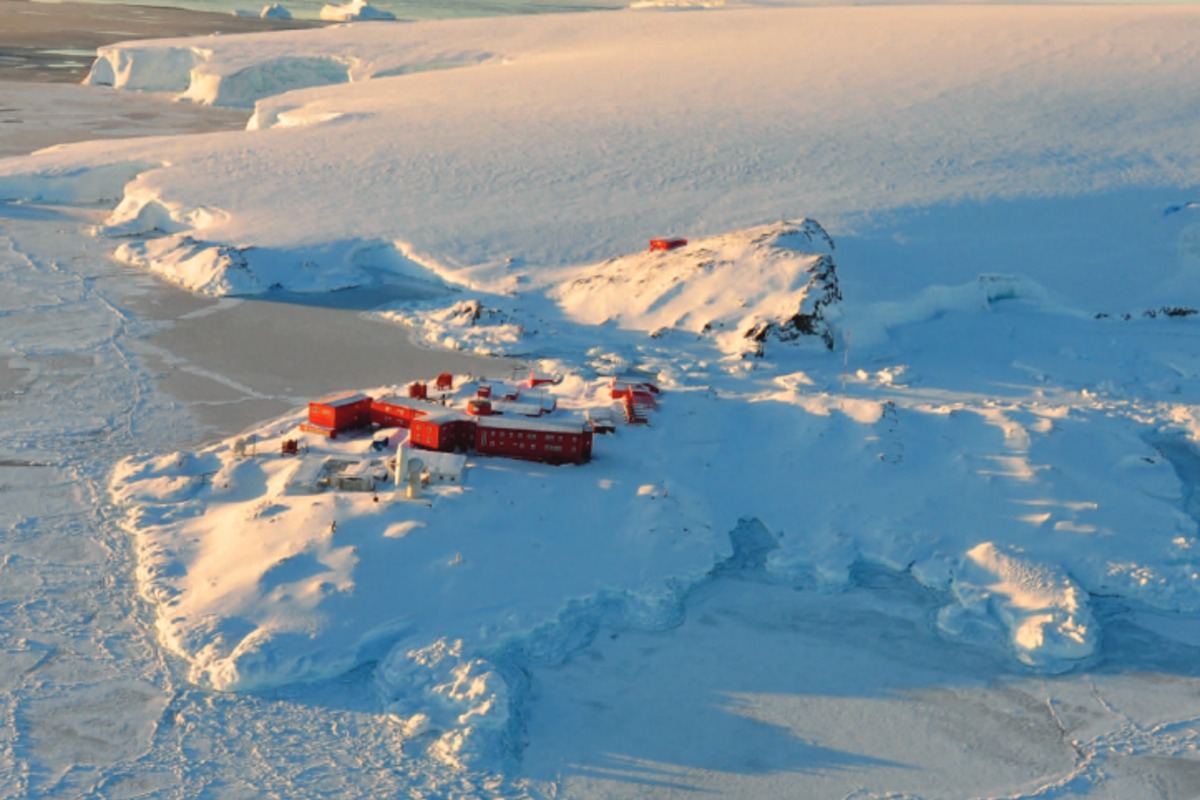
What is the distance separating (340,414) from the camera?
21781 millimetres

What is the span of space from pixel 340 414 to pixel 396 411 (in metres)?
1.02

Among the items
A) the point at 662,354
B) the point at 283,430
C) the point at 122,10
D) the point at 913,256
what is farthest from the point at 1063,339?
the point at 122,10

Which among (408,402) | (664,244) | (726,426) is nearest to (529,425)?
(408,402)

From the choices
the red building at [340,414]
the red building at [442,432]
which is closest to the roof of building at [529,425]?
the red building at [442,432]

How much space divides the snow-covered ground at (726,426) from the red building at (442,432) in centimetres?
79

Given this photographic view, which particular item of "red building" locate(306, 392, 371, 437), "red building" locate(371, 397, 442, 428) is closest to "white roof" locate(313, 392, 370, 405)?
"red building" locate(306, 392, 371, 437)

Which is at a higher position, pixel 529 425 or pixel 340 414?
pixel 529 425

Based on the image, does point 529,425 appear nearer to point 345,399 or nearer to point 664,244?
point 345,399

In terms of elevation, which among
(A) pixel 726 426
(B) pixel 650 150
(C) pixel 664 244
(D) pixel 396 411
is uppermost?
(B) pixel 650 150

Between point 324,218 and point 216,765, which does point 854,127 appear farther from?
point 216,765

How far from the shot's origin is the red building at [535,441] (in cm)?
2058

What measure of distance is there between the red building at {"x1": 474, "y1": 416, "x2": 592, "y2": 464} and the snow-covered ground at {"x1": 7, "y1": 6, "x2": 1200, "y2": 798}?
12.1 inches

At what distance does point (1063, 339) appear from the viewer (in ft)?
90.2

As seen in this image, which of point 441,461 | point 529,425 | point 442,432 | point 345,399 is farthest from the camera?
point 345,399
